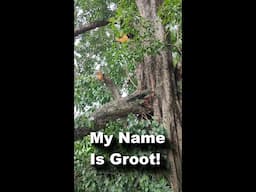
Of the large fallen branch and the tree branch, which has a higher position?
the tree branch

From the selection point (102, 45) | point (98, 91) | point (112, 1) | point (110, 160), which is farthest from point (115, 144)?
point (112, 1)

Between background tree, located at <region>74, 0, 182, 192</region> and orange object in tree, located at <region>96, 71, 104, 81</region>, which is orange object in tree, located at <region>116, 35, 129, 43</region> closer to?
background tree, located at <region>74, 0, 182, 192</region>

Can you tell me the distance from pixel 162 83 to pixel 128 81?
19cm

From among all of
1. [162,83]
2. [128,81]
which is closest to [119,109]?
[128,81]

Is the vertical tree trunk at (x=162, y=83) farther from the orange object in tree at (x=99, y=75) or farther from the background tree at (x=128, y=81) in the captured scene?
the orange object in tree at (x=99, y=75)

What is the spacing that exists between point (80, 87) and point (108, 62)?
207 mm

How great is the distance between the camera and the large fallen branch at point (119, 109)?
3543 mm

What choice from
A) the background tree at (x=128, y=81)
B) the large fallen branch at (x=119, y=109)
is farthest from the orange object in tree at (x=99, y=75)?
the large fallen branch at (x=119, y=109)

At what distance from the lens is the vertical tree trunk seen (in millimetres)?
3506

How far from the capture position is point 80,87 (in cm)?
351

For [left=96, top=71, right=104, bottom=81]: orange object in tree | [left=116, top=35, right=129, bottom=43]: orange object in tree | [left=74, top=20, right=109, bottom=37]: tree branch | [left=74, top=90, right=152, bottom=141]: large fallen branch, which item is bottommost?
[left=74, top=90, right=152, bottom=141]: large fallen branch

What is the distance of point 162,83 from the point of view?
11.7ft

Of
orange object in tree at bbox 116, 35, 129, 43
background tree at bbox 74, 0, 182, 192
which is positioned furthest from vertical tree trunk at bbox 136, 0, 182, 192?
orange object in tree at bbox 116, 35, 129, 43

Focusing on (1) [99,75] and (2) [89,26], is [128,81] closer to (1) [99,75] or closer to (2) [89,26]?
(1) [99,75]
